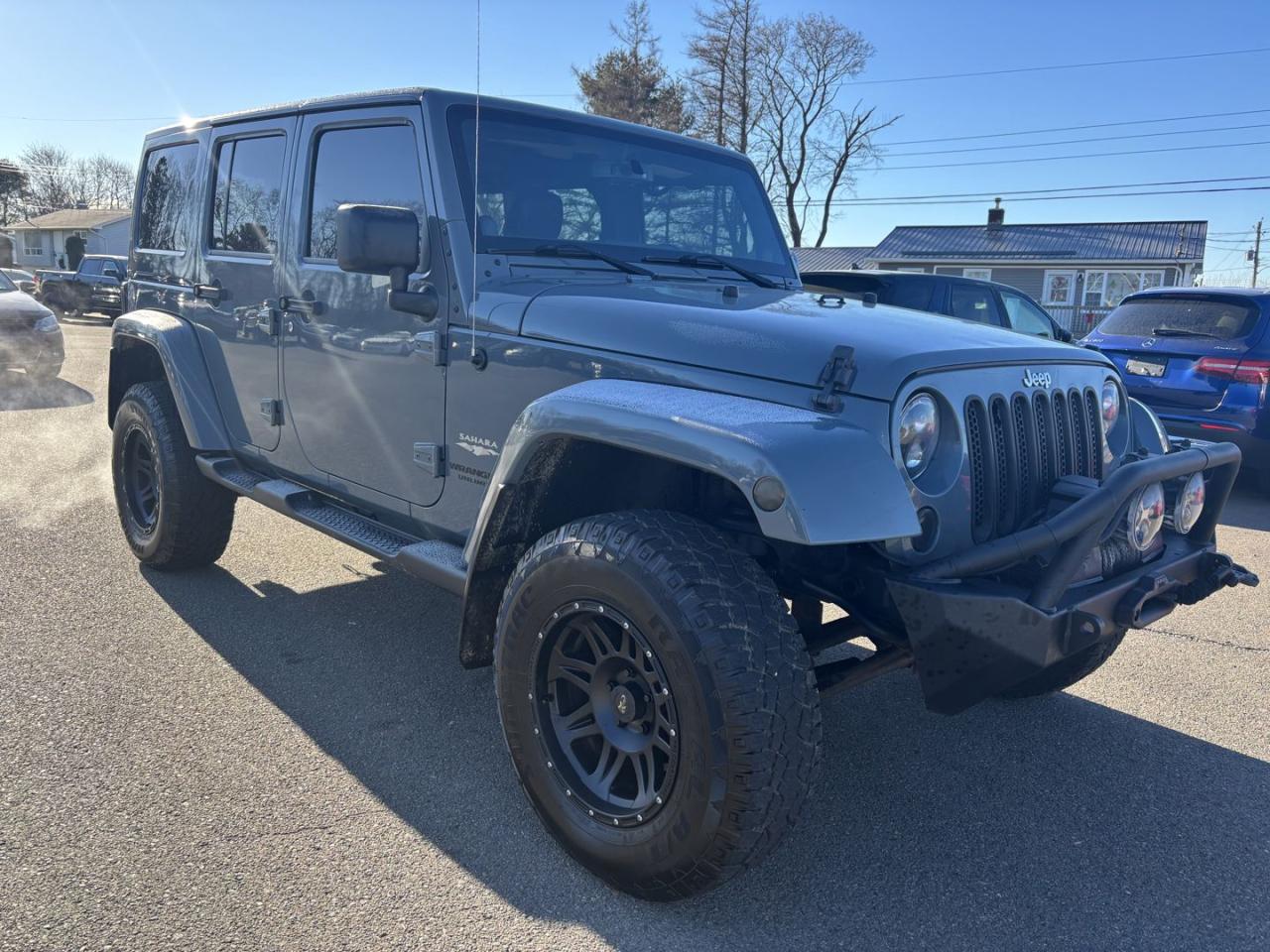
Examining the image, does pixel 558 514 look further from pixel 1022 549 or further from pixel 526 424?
pixel 1022 549

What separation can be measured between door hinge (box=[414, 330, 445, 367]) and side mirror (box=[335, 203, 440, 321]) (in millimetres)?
61

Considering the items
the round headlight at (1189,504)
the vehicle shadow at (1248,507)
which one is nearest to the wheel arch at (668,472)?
the round headlight at (1189,504)

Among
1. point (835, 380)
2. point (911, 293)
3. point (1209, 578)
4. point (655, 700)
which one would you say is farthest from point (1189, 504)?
point (911, 293)

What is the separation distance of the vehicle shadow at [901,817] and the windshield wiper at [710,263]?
1653 millimetres

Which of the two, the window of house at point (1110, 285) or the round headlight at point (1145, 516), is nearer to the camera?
the round headlight at point (1145, 516)

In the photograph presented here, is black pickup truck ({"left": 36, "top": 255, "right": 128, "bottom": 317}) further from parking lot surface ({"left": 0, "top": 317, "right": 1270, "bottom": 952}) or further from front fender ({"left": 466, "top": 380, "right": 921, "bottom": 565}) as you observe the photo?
front fender ({"left": 466, "top": 380, "right": 921, "bottom": 565})

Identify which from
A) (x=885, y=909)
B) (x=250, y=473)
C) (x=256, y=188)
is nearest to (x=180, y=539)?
(x=250, y=473)

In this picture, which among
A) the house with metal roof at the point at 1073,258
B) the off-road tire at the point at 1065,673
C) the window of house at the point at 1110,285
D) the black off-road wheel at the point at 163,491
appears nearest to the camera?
the off-road tire at the point at 1065,673

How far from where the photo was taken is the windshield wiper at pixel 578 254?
325 centimetres

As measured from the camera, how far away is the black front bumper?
218cm

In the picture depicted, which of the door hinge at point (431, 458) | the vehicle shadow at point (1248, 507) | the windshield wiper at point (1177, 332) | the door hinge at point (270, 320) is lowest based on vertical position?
the vehicle shadow at point (1248, 507)

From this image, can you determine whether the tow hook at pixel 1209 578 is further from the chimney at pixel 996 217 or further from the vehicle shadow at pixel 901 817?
A: the chimney at pixel 996 217

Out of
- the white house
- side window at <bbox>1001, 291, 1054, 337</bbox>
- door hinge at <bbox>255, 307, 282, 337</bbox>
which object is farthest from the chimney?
the white house

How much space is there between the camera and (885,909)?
2.48m
